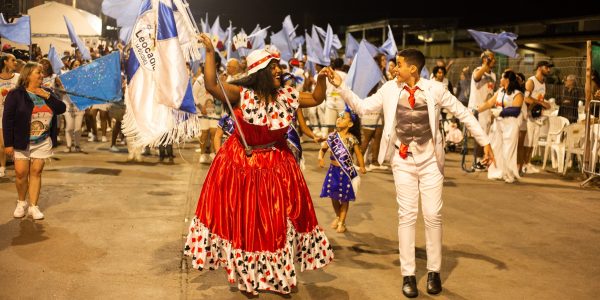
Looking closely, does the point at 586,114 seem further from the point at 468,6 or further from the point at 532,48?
the point at 468,6

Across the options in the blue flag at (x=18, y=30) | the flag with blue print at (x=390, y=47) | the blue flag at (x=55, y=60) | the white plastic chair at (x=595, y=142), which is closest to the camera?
the white plastic chair at (x=595, y=142)

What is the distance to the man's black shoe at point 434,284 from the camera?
570 cm

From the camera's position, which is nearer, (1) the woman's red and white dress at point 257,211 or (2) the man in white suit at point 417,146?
(1) the woman's red and white dress at point 257,211

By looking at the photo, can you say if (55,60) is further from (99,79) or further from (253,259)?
(253,259)

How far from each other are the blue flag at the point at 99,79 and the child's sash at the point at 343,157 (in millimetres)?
5977

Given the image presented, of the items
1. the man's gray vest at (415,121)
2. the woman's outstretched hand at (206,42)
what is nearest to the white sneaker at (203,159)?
the man's gray vest at (415,121)

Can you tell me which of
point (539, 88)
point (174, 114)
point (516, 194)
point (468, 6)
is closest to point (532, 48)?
point (468, 6)

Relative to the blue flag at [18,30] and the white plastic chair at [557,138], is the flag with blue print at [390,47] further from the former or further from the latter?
the blue flag at [18,30]

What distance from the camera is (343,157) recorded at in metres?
7.96

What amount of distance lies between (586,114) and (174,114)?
8748 mm

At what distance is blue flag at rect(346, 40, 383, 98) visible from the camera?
12430 millimetres

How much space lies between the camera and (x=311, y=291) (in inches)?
227

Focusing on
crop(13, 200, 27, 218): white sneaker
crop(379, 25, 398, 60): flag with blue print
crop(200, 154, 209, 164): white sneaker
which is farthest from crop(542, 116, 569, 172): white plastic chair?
crop(13, 200, 27, 218): white sneaker

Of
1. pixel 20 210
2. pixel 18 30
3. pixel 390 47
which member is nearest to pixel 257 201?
pixel 20 210
